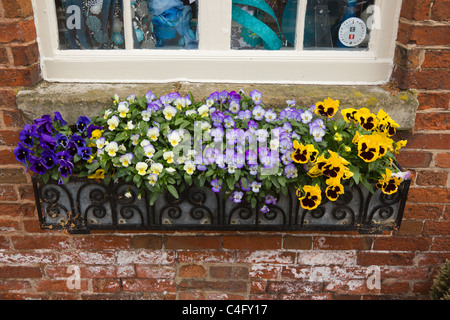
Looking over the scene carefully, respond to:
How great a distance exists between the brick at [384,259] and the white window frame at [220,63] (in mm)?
886

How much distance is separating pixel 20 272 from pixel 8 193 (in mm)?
465

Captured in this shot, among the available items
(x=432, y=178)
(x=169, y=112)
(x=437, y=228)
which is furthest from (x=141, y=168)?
(x=437, y=228)

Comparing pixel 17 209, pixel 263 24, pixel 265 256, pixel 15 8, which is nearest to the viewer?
pixel 15 8

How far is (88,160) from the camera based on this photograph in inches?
64.8

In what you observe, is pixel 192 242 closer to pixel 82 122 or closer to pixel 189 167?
pixel 189 167

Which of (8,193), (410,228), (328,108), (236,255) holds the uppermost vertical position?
(328,108)

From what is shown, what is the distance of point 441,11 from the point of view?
5.47 ft

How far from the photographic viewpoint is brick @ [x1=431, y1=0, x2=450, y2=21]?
166cm

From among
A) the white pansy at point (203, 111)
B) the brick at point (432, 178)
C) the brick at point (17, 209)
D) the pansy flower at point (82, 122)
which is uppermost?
the white pansy at point (203, 111)

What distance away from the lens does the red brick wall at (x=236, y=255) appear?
1.91m

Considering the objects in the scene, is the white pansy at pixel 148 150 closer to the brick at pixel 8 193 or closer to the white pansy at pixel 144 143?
the white pansy at pixel 144 143

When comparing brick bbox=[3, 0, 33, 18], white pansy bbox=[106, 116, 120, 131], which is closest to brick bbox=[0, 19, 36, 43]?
brick bbox=[3, 0, 33, 18]

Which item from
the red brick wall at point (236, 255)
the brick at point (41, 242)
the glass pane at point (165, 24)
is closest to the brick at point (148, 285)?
the red brick wall at point (236, 255)

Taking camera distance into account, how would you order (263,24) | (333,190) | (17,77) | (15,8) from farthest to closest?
(263,24), (17,77), (15,8), (333,190)
